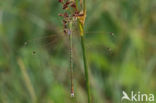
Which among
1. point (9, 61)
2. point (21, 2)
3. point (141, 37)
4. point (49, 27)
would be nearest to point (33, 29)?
point (49, 27)

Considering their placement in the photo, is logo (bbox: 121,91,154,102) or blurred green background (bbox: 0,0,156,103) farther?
blurred green background (bbox: 0,0,156,103)

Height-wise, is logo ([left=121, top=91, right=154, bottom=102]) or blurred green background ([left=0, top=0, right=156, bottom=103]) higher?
blurred green background ([left=0, top=0, right=156, bottom=103])

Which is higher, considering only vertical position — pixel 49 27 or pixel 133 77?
pixel 49 27

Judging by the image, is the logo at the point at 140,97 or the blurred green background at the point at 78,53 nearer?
the logo at the point at 140,97

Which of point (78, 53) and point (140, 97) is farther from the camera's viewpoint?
point (78, 53)

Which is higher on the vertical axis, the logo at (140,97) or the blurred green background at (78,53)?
the blurred green background at (78,53)

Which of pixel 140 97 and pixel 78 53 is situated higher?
pixel 78 53

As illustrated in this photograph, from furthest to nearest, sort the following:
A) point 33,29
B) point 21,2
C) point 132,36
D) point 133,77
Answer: point 21,2
point 33,29
point 132,36
point 133,77

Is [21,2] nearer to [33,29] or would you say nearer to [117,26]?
[33,29]
